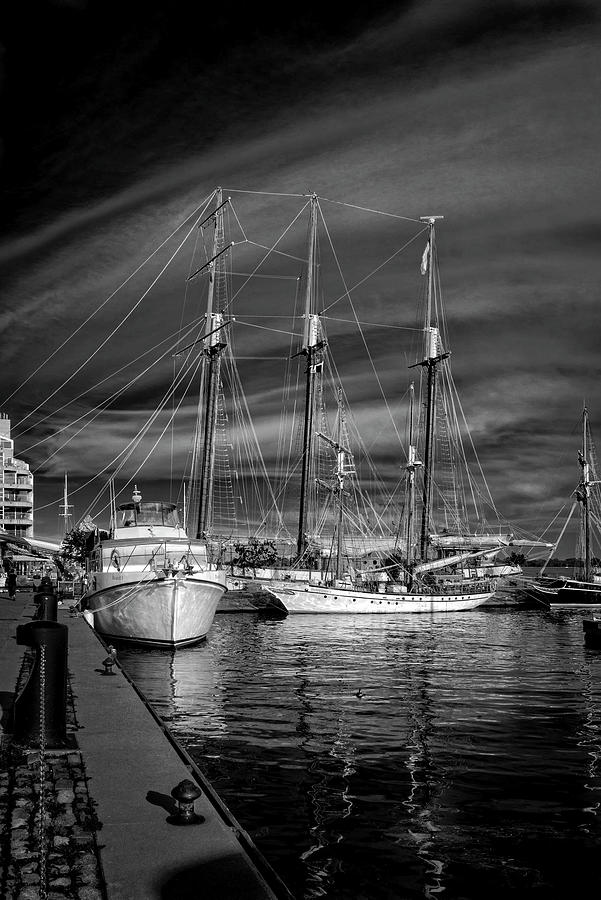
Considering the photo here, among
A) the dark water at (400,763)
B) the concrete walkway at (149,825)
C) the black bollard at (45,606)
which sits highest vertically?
the black bollard at (45,606)

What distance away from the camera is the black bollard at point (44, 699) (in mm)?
10453

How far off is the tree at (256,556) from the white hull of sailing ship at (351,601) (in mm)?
26160

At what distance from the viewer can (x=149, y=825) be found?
729cm

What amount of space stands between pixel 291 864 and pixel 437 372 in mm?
80304

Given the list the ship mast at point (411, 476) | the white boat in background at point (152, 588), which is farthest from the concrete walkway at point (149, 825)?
the ship mast at point (411, 476)

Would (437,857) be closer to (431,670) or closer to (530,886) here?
(530,886)

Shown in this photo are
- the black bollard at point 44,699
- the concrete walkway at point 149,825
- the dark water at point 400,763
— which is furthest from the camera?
the black bollard at point 44,699

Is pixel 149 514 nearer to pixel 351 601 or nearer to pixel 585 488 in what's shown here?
pixel 351 601

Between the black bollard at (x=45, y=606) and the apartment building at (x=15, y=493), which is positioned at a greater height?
the apartment building at (x=15, y=493)

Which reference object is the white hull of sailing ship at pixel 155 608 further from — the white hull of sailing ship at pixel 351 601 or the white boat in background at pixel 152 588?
the white hull of sailing ship at pixel 351 601

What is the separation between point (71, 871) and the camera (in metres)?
6.35

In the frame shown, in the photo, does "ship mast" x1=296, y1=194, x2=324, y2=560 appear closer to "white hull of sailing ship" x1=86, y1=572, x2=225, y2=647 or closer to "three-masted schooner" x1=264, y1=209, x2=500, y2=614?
"three-masted schooner" x1=264, y1=209, x2=500, y2=614

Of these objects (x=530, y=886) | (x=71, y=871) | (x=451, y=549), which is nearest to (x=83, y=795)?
(x=71, y=871)

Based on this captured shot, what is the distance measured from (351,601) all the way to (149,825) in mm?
55760
